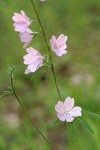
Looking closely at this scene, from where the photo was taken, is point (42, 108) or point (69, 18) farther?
point (69, 18)

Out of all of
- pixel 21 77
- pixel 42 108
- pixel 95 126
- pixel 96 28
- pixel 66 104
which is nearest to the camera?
pixel 66 104

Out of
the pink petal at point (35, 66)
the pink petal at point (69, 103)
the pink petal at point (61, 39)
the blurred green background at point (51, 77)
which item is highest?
the blurred green background at point (51, 77)

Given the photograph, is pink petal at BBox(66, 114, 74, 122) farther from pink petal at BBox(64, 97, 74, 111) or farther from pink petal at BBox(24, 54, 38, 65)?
pink petal at BBox(24, 54, 38, 65)

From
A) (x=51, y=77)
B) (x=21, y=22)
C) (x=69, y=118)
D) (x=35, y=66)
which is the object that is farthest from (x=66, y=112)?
(x=51, y=77)

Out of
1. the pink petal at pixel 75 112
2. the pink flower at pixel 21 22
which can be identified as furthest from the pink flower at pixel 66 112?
the pink flower at pixel 21 22

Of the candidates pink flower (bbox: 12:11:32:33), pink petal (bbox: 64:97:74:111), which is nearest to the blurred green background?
pink petal (bbox: 64:97:74:111)

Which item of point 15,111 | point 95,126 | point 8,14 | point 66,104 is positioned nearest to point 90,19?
point 8,14

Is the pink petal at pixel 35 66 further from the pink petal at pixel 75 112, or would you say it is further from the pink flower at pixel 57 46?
the pink petal at pixel 75 112

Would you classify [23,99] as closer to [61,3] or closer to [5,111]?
[5,111]

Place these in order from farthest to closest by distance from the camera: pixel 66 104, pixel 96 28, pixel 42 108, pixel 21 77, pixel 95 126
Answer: pixel 96 28 → pixel 21 77 → pixel 42 108 → pixel 95 126 → pixel 66 104
